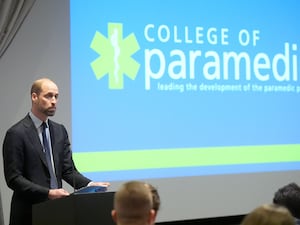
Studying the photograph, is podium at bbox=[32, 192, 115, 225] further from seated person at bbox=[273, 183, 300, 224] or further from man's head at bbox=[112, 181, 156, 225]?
seated person at bbox=[273, 183, 300, 224]

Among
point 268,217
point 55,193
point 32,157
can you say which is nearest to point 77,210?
point 55,193

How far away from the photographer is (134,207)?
1867mm

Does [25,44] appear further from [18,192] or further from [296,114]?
[296,114]

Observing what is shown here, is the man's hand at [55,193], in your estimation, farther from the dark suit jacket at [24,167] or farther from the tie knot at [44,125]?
the tie knot at [44,125]

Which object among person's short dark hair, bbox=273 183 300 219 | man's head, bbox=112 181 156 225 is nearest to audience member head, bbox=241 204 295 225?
man's head, bbox=112 181 156 225

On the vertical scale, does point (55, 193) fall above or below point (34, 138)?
below

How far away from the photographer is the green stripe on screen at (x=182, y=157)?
4.23 meters

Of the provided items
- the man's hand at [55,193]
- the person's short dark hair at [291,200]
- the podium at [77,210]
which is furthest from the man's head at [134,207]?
the person's short dark hair at [291,200]

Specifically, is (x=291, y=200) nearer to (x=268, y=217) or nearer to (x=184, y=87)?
(x=268, y=217)

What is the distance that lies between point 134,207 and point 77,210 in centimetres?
72

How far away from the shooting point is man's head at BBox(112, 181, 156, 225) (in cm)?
186

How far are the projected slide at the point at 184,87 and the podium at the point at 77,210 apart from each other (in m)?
1.50

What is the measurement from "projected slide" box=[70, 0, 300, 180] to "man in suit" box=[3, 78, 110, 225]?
1103 mm

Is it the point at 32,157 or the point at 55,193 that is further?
the point at 32,157
